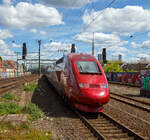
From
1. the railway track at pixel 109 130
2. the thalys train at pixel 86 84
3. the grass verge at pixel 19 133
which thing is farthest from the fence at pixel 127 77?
the grass verge at pixel 19 133

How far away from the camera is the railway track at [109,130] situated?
5.70 m

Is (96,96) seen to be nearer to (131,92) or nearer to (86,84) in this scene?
(86,84)

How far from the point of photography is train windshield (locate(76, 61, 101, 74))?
29.5 ft

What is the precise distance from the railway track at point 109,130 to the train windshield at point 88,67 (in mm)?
2167

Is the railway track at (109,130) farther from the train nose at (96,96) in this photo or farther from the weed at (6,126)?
the weed at (6,126)

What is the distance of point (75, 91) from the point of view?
812 centimetres

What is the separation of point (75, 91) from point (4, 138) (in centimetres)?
365

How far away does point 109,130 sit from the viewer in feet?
20.9

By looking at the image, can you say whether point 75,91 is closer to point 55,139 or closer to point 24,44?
point 55,139

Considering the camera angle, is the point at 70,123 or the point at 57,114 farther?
the point at 57,114

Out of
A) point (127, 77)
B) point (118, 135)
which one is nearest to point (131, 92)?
point (118, 135)

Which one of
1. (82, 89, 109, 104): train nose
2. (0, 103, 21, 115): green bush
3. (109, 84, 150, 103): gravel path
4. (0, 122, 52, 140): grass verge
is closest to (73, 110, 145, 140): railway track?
(82, 89, 109, 104): train nose

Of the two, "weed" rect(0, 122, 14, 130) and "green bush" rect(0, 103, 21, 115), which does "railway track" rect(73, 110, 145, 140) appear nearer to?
"weed" rect(0, 122, 14, 130)

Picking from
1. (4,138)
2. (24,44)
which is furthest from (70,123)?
(24,44)
